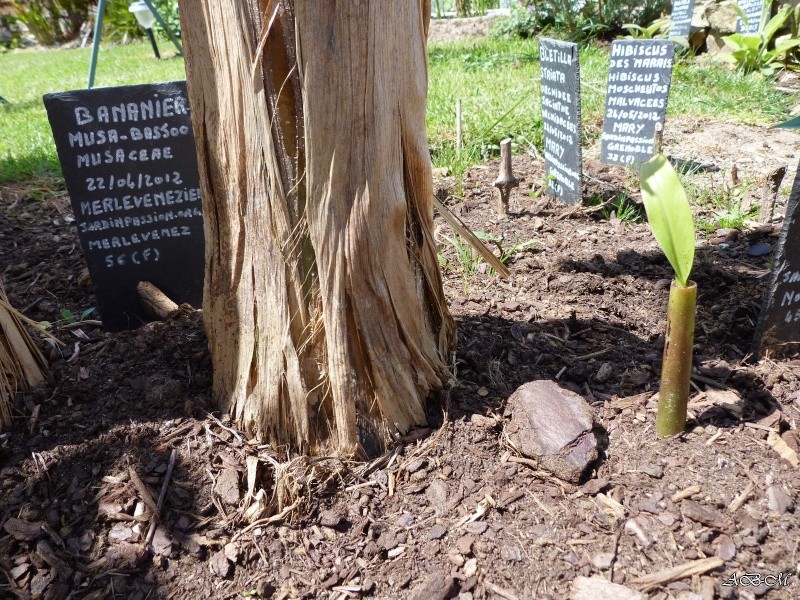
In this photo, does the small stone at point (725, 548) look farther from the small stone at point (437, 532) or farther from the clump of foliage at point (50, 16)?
the clump of foliage at point (50, 16)

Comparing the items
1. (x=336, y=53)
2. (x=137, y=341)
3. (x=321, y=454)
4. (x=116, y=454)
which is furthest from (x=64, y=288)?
(x=336, y=53)

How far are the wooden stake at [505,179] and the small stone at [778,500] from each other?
215 cm

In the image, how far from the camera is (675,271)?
1.54 m

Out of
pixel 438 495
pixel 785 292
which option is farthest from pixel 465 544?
pixel 785 292

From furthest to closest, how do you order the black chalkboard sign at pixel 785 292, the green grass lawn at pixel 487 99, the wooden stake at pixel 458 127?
the green grass lawn at pixel 487 99, the wooden stake at pixel 458 127, the black chalkboard sign at pixel 785 292

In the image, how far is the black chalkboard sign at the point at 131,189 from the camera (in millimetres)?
2342

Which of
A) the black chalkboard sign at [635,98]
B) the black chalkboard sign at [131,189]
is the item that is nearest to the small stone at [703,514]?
the black chalkboard sign at [131,189]

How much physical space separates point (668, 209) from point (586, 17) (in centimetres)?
960

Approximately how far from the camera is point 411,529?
1640 mm

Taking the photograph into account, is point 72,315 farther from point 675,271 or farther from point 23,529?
point 675,271

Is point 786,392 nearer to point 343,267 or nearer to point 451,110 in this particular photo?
point 343,267

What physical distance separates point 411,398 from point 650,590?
0.76 meters

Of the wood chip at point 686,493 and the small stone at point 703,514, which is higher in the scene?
the wood chip at point 686,493

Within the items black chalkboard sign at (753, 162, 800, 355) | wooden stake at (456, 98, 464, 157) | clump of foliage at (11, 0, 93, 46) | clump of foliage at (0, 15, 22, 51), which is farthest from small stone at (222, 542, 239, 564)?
clump of foliage at (0, 15, 22, 51)
